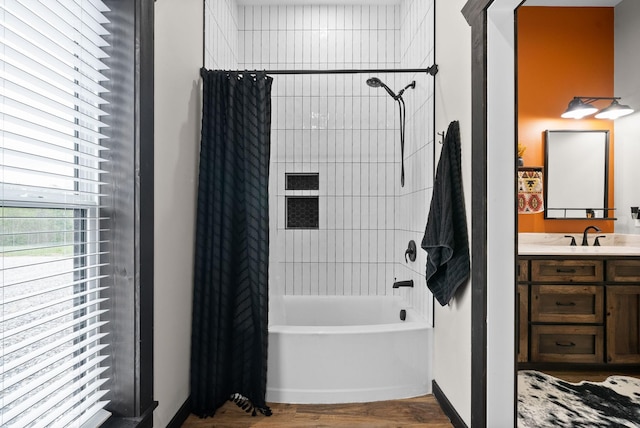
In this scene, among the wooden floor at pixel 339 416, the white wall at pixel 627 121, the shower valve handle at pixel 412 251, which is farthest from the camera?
the white wall at pixel 627 121

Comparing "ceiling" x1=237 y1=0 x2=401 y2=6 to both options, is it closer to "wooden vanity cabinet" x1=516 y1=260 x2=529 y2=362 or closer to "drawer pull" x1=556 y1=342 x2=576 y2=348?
Answer: "wooden vanity cabinet" x1=516 y1=260 x2=529 y2=362

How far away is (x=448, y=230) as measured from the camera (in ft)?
6.06

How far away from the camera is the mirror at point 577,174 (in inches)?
123

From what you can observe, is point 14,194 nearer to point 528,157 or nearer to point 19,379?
point 19,379

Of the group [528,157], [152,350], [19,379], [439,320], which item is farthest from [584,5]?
[19,379]

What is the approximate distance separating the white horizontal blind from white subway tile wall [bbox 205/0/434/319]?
1981 millimetres

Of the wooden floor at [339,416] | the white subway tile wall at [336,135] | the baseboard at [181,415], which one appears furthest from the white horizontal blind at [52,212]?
the white subway tile wall at [336,135]

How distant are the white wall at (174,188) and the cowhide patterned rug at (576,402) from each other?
1.87m

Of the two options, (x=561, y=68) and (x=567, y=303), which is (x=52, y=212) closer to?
(x=567, y=303)

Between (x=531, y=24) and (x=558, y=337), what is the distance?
2550mm

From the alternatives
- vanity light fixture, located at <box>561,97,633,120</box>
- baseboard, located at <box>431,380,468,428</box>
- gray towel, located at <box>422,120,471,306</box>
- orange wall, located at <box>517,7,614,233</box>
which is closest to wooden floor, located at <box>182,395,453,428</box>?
baseboard, located at <box>431,380,468,428</box>

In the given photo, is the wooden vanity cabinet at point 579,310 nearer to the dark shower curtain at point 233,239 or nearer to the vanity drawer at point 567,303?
the vanity drawer at point 567,303

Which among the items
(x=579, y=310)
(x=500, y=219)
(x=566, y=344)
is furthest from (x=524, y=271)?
(x=500, y=219)

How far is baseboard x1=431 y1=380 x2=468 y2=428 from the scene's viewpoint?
1.87m
